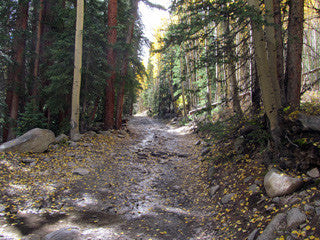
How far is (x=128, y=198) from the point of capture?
5.31 m

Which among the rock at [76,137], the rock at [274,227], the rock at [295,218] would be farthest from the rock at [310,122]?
the rock at [76,137]

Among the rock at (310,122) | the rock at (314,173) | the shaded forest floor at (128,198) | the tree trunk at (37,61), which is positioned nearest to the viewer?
the rock at (314,173)

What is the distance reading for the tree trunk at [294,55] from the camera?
185 inches

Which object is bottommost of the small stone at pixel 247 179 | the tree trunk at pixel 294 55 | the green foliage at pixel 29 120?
the small stone at pixel 247 179

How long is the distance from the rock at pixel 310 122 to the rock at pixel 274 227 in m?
1.86

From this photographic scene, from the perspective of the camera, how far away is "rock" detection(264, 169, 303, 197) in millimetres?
3486

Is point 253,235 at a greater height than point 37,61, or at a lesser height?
lesser

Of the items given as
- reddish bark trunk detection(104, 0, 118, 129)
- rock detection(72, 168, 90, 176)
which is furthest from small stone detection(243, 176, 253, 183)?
reddish bark trunk detection(104, 0, 118, 129)

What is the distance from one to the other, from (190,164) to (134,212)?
12.8 ft

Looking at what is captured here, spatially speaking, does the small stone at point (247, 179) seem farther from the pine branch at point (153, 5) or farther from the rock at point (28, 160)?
the pine branch at point (153, 5)

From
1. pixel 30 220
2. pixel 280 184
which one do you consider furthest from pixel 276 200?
pixel 30 220

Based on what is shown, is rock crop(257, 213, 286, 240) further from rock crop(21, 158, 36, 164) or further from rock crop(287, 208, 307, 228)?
rock crop(21, 158, 36, 164)

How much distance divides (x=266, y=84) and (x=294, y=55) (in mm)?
1377

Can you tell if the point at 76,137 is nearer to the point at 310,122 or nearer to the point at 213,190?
the point at 213,190
